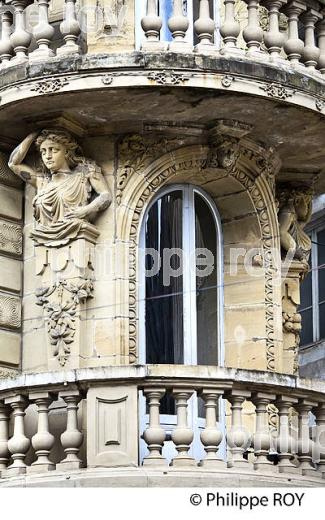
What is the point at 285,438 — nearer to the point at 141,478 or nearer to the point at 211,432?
the point at 211,432

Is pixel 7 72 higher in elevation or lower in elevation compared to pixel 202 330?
higher

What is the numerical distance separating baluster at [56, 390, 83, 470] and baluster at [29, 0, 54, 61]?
135 inches

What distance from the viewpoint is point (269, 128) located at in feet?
81.5

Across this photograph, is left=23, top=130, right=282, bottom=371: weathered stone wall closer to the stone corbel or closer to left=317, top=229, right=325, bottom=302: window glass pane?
the stone corbel

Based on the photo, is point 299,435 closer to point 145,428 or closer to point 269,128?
point 145,428

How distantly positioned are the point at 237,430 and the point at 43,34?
14.5 ft

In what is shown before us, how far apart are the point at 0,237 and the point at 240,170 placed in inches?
101

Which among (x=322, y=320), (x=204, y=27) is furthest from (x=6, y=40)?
(x=322, y=320)

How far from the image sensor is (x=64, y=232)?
2433cm

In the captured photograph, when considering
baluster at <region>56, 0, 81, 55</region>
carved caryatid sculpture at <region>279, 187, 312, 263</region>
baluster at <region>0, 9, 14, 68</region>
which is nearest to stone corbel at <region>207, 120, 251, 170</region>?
carved caryatid sculpture at <region>279, 187, 312, 263</region>

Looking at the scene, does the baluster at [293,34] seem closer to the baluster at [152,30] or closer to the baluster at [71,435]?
the baluster at [152,30]

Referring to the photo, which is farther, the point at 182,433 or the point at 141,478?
the point at 182,433

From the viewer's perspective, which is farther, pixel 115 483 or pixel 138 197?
pixel 138 197

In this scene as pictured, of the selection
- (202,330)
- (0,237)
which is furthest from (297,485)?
(0,237)
